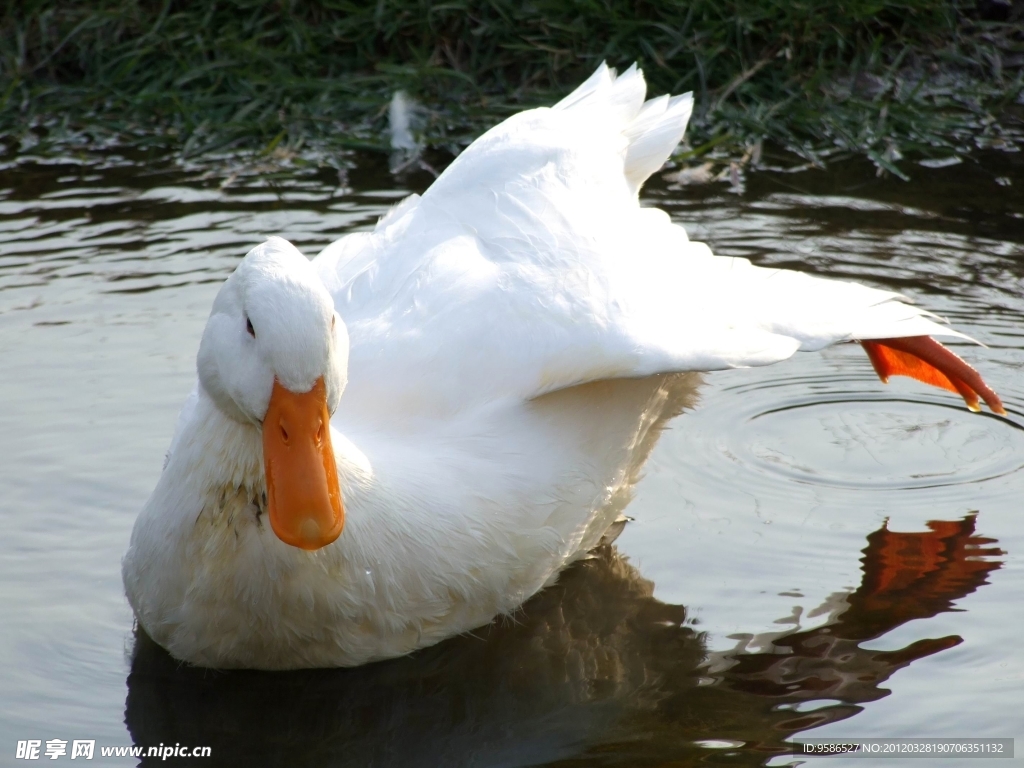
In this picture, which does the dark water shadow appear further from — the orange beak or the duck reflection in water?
the orange beak

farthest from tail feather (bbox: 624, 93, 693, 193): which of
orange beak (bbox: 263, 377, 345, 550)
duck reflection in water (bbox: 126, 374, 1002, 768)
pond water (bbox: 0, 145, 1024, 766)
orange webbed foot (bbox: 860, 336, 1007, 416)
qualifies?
orange beak (bbox: 263, 377, 345, 550)

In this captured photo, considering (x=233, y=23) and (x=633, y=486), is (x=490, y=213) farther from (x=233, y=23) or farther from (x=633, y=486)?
(x=233, y=23)

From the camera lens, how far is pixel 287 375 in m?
2.72

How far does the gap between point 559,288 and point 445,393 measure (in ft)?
1.45

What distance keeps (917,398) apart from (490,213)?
5.25ft

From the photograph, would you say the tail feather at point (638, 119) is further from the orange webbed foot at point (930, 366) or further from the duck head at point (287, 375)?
the duck head at point (287, 375)

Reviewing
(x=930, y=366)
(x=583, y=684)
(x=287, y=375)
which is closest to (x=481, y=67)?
(x=930, y=366)

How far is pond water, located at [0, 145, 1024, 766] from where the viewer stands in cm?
313

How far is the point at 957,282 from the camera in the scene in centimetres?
519

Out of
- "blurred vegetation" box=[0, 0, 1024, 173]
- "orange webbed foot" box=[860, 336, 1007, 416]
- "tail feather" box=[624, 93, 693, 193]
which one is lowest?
"orange webbed foot" box=[860, 336, 1007, 416]

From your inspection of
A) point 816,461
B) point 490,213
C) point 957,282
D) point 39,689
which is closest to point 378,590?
point 39,689

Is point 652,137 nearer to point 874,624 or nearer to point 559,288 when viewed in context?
point 559,288

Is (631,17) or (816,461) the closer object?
(816,461)

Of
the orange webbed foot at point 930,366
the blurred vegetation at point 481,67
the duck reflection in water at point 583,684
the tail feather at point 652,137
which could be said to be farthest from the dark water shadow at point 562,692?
the blurred vegetation at point 481,67
